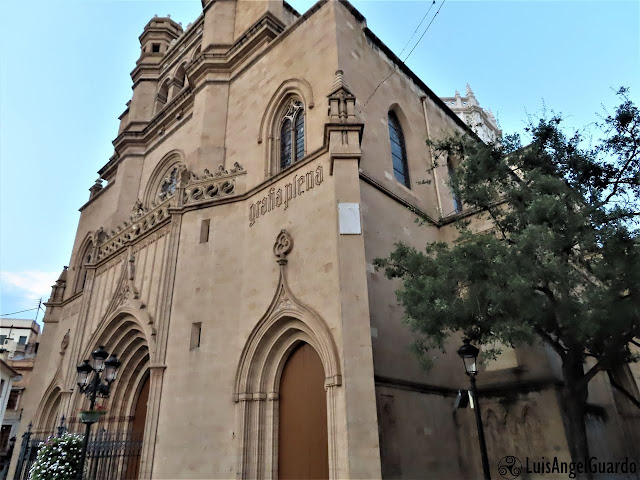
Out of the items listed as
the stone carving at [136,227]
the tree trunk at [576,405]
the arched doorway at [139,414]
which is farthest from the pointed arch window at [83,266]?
the tree trunk at [576,405]

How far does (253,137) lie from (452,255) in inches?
324

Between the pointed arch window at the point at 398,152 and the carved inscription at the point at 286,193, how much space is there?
349 centimetres

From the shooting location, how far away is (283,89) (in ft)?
46.6

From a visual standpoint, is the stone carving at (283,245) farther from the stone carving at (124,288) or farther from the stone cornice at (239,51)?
the stone cornice at (239,51)

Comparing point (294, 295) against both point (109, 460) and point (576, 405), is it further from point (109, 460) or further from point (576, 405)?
point (109, 460)

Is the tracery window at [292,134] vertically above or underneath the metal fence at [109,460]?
above

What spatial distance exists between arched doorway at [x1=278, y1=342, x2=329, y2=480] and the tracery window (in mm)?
5598

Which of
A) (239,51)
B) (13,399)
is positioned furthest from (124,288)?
(13,399)

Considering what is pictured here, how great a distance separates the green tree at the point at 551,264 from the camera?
7.23 meters

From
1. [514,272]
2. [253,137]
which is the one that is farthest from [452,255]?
[253,137]

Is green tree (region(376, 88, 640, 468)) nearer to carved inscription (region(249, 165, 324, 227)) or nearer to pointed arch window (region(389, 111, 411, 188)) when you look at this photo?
carved inscription (region(249, 165, 324, 227))

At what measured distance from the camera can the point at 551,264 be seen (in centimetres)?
710

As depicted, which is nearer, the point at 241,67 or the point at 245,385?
the point at 245,385

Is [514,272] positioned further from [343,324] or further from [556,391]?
[556,391]
